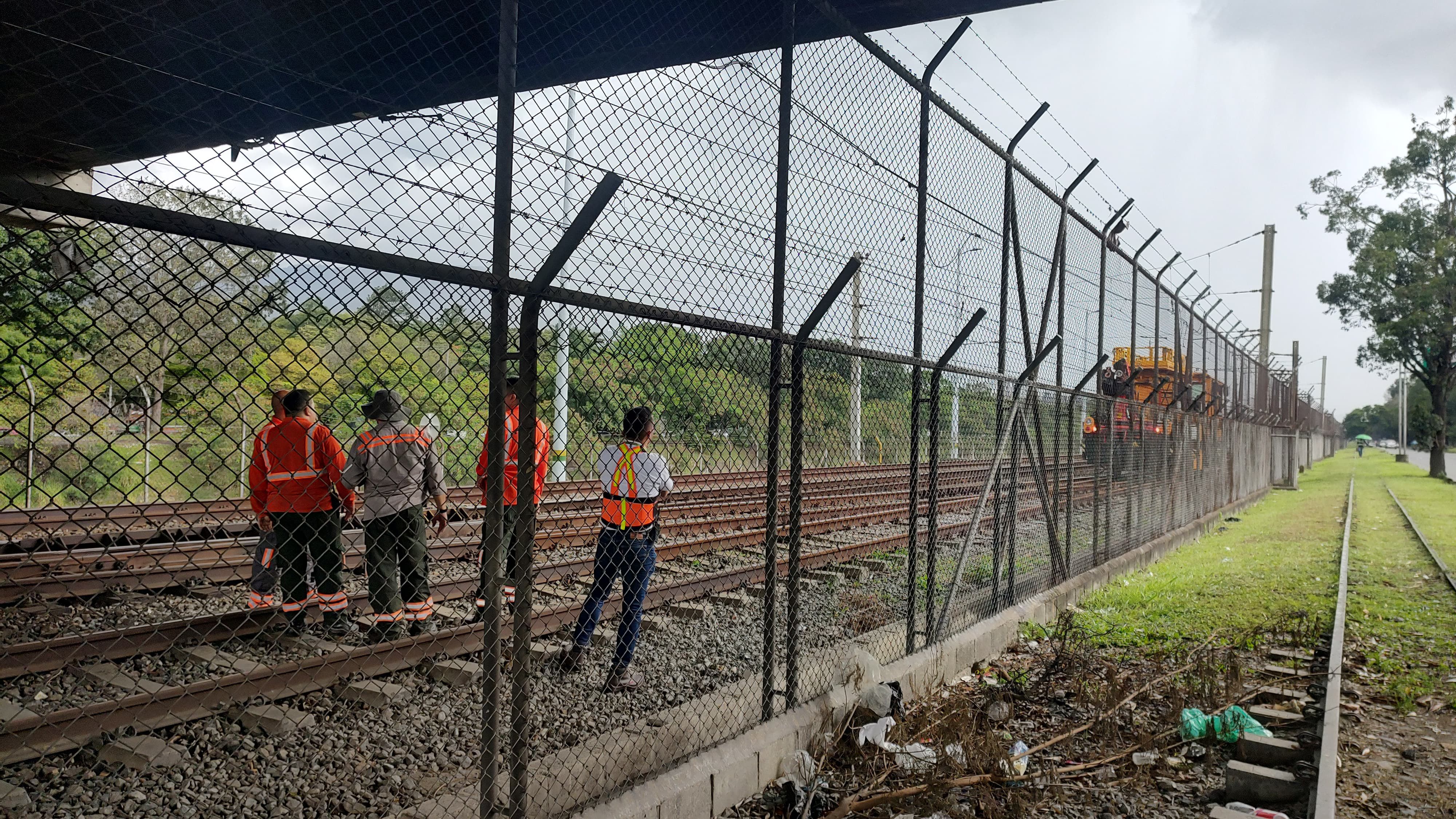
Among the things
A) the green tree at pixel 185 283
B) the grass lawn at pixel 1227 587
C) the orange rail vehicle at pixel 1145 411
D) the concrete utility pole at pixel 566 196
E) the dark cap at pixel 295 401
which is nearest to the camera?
the green tree at pixel 185 283

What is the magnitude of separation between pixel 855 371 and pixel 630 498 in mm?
1629

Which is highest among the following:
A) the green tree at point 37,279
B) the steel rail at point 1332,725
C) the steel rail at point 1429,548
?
the green tree at point 37,279

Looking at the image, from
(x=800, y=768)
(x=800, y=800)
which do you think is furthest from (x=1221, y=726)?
(x=800, y=800)

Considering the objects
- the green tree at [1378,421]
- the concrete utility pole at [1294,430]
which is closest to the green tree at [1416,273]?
the concrete utility pole at [1294,430]

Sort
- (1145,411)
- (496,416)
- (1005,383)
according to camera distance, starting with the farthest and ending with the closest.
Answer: (1145,411), (1005,383), (496,416)

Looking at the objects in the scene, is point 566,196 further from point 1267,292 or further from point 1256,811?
point 1267,292

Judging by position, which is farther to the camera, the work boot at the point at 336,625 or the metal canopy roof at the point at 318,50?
the work boot at the point at 336,625

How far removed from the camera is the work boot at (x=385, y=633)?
6.17m

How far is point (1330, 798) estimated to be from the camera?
14.0 feet

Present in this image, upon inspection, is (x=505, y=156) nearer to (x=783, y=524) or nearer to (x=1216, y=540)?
(x=783, y=524)

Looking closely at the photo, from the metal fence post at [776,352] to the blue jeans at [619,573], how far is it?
3.71 ft

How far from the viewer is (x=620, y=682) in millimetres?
5500

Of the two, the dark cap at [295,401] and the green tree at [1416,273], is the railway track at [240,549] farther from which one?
the green tree at [1416,273]

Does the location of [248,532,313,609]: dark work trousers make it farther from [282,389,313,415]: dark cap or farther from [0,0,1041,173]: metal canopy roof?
[0,0,1041,173]: metal canopy roof
